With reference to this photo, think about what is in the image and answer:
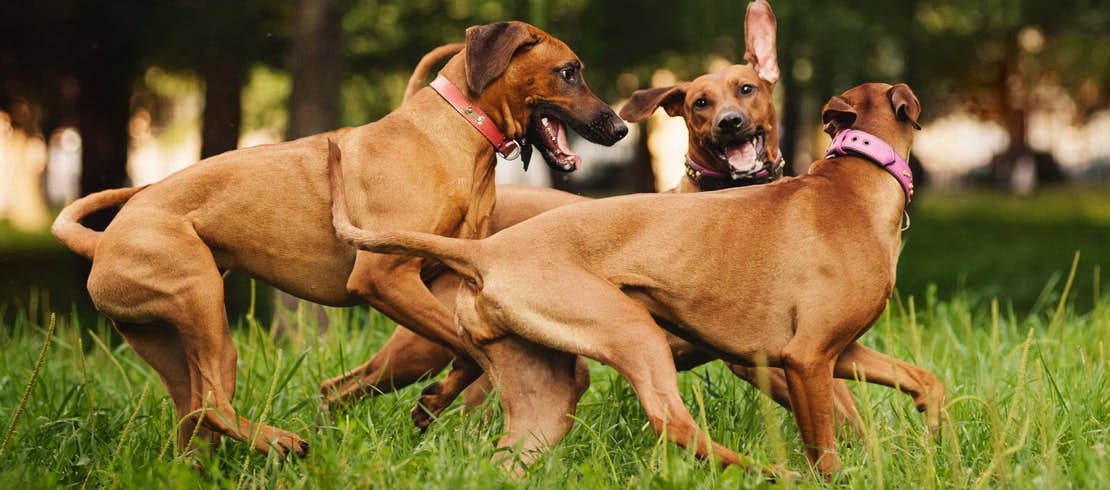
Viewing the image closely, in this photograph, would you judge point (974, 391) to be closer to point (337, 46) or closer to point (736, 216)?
point (736, 216)

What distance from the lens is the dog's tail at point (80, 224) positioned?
472 centimetres

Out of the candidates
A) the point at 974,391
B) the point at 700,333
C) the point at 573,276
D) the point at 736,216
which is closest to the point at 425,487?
the point at 573,276

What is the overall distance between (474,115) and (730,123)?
1.17 meters

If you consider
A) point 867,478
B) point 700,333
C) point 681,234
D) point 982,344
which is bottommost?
point 982,344

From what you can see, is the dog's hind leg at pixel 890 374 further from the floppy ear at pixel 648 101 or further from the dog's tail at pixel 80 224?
the dog's tail at pixel 80 224

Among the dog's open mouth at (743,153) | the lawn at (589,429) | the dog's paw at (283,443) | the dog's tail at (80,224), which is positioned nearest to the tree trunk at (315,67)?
the lawn at (589,429)

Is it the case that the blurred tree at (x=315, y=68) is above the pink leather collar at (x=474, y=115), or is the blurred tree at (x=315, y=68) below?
below

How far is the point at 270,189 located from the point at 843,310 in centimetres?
208

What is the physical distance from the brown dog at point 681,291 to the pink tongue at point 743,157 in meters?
0.96

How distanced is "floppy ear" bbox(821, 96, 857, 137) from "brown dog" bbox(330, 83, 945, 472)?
256 millimetres

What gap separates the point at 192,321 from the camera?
14.7 feet

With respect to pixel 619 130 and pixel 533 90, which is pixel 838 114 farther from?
pixel 533 90

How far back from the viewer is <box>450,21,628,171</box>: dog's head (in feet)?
15.2

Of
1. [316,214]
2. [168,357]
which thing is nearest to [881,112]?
[316,214]
